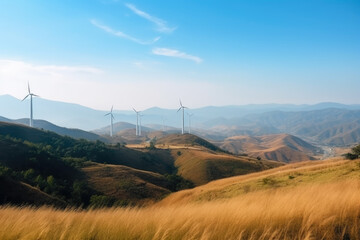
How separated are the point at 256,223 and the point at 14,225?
5594 millimetres

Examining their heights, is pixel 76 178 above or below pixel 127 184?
above

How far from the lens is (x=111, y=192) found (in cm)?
5631

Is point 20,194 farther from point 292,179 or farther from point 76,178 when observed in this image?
point 76,178

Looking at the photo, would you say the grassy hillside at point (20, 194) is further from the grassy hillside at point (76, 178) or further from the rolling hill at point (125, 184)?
the rolling hill at point (125, 184)

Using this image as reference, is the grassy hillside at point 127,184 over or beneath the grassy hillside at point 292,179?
beneath

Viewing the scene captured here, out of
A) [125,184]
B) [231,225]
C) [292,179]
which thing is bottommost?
[125,184]

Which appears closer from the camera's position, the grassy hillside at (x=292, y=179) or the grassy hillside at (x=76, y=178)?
the grassy hillside at (x=292, y=179)

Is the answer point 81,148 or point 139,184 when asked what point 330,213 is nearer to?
point 139,184

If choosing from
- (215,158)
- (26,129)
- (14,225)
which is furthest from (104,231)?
(26,129)

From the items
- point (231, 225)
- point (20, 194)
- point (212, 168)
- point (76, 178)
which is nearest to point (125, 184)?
point (76, 178)

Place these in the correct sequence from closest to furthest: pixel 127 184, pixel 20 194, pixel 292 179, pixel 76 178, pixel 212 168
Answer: pixel 292 179 → pixel 20 194 → pixel 127 184 → pixel 76 178 → pixel 212 168

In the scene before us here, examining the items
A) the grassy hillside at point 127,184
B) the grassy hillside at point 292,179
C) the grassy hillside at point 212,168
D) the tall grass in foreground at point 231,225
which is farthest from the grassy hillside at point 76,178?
the tall grass in foreground at point 231,225

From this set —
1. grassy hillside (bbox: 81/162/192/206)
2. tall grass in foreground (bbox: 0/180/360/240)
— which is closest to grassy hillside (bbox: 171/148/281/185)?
grassy hillside (bbox: 81/162/192/206)

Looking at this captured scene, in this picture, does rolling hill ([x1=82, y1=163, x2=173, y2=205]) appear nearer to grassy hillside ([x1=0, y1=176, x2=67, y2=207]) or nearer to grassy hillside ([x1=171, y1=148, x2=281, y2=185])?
grassy hillside ([x1=0, y1=176, x2=67, y2=207])
